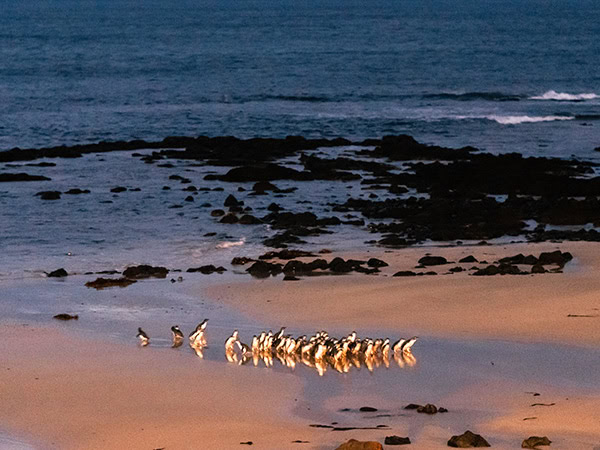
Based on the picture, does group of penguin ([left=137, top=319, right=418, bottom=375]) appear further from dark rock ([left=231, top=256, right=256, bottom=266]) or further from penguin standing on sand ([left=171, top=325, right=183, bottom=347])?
dark rock ([left=231, top=256, right=256, bottom=266])

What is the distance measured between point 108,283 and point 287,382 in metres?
7.56

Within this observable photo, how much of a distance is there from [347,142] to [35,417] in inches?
1250

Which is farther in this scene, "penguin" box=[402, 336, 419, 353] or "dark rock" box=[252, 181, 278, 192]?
"dark rock" box=[252, 181, 278, 192]

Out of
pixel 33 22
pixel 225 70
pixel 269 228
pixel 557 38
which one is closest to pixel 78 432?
pixel 269 228

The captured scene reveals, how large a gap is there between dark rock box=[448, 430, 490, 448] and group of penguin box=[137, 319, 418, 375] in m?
3.82

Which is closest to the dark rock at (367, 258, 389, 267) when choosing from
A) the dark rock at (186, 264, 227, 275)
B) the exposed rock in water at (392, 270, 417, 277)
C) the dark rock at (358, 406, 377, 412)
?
the exposed rock in water at (392, 270, 417, 277)

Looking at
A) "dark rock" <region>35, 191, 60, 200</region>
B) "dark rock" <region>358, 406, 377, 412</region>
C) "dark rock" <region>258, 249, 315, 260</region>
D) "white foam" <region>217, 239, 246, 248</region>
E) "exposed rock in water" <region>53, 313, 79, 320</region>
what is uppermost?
"dark rock" <region>358, 406, 377, 412</region>

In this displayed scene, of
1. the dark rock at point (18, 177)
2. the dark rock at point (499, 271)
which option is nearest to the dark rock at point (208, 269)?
the dark rock at point (499, 271)

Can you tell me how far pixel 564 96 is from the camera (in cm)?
7075

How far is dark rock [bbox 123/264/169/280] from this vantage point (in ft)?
77.9

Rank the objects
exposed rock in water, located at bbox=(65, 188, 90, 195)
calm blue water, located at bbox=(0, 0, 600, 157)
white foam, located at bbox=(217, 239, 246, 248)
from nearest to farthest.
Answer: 1. white foam, located at bbox=(217, 239, 246, 248)
2. exposed rock in water, located at bbox=(65, 188, 90, 195)
3. calm blue water, located at bbox=(0, 0, 600, 157)

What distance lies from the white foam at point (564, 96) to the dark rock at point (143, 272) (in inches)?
1880

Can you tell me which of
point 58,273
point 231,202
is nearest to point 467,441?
point 58,273

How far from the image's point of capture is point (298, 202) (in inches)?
1307
